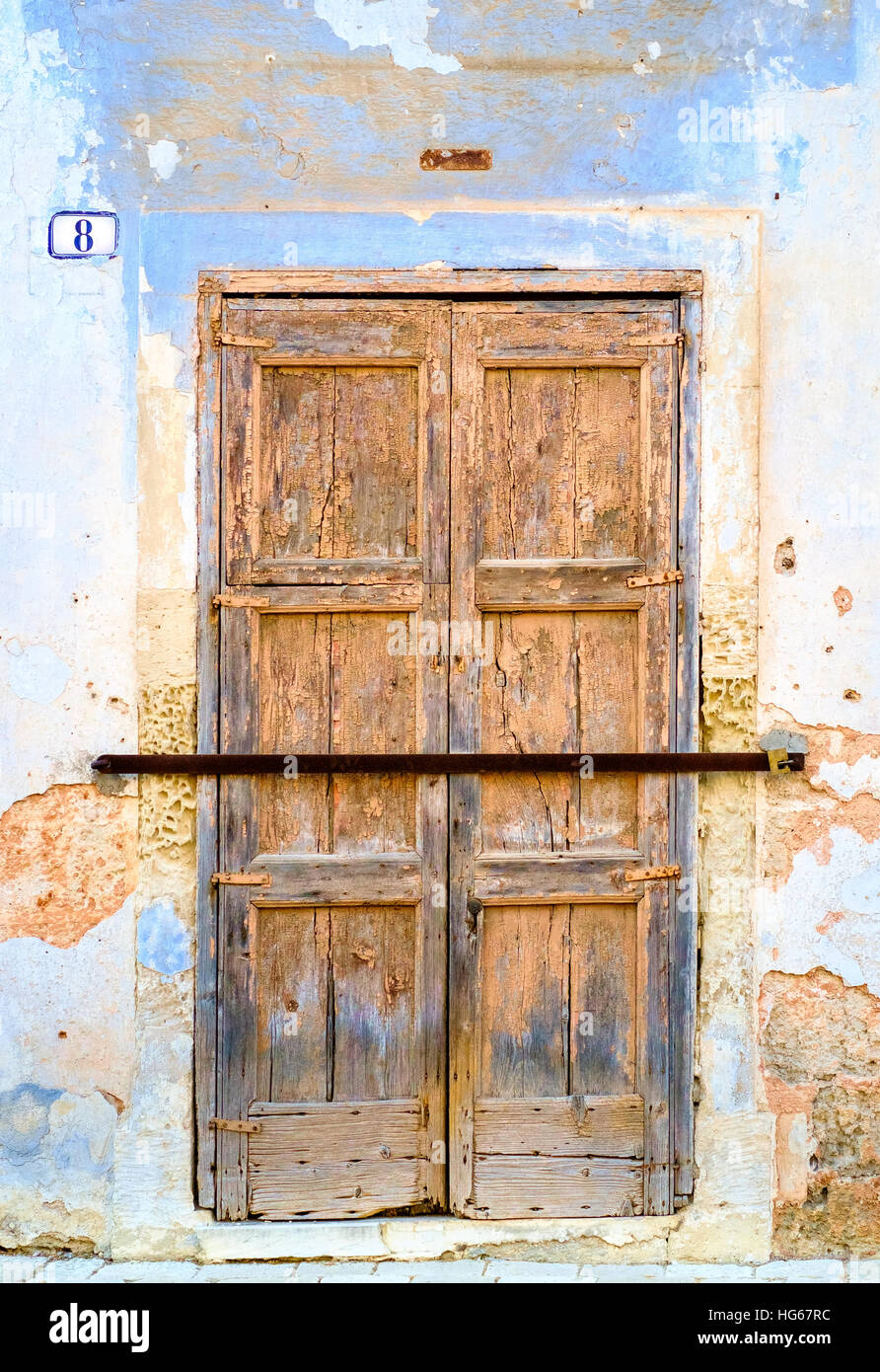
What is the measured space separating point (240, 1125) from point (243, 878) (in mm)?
630

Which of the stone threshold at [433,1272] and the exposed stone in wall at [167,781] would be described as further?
the exposed stone in wall at [167,781]

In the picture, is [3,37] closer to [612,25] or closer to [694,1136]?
[612,25]

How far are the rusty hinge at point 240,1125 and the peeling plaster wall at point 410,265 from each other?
134 mm

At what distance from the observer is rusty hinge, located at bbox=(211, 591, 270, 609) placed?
3.02m

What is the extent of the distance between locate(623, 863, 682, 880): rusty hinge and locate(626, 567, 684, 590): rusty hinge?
73cm

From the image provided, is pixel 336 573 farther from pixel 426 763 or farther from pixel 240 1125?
pixel 240 1125

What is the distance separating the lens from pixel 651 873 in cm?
A: 303

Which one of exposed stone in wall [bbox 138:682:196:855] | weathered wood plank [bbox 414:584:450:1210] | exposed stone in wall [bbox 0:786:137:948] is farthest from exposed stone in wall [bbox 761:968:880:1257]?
exposed stone in wall [bbox 0:786:137:948]

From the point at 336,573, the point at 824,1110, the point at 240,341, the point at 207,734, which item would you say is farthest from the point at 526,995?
the point at 240,341

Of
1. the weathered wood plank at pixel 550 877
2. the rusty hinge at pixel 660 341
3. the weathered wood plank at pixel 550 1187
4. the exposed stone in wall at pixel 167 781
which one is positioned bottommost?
the weathered wood plank at pixel 550 1187

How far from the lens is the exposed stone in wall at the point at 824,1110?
3.02 m

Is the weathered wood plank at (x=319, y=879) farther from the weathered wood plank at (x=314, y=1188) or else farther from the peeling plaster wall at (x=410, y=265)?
the weathered wood plank at (x=314, y=1188)

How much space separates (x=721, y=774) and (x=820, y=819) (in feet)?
0.92

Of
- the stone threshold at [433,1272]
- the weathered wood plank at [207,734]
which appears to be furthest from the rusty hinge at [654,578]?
the stone threshold at [433,1272]
